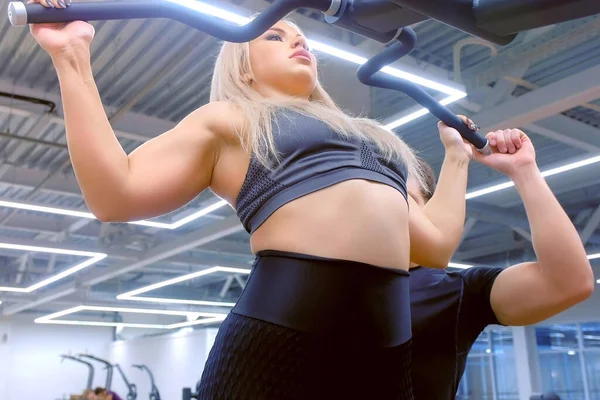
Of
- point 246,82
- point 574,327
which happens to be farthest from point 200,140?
point 574,327

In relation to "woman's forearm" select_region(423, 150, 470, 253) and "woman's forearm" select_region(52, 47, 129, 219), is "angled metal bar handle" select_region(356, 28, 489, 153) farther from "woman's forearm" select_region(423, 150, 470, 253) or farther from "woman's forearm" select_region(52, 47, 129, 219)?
"woman's forearm" select_region(52, 47, 129, 219)

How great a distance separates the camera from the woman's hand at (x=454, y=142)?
110 cm

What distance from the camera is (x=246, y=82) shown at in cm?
93

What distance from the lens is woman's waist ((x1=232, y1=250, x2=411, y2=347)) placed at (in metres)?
0.66

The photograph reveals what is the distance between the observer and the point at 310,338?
65 cm

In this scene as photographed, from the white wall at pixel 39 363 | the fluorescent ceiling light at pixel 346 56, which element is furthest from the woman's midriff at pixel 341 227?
the white wall at pixel 39 363

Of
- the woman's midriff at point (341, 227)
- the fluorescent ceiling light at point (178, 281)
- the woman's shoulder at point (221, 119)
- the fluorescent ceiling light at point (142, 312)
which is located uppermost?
the fluorescent ceiling light at point (142, 312)

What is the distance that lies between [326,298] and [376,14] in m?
0.31

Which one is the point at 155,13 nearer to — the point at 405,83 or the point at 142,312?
the point at 405,83

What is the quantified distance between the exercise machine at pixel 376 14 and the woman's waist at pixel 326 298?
259 mm

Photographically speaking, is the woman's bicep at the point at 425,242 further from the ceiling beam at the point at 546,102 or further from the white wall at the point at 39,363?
the white wall at the point at 39,363

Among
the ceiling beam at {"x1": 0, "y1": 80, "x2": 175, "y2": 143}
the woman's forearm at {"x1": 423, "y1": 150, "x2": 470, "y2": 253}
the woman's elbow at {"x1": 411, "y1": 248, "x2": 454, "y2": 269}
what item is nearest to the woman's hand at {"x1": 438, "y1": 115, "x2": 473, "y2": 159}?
the woman's forearm at {"x1": 423, "y1": 150, "x2": 470, "y2": 253}

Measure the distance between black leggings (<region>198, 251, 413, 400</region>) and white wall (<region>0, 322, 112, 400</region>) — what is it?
652 inches

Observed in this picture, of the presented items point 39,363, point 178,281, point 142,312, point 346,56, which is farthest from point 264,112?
point 39,363
